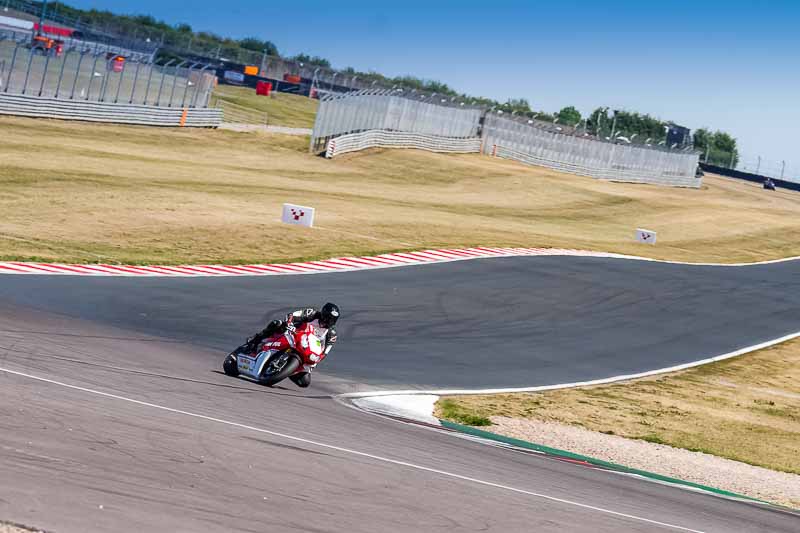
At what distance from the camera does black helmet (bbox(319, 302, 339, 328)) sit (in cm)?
1389

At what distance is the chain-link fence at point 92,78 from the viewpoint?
45844mm

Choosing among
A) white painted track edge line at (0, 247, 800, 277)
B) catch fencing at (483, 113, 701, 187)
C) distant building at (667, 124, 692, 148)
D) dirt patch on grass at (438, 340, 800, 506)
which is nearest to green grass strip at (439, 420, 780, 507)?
dirt patch on grass at (438, 340, 800, 506)

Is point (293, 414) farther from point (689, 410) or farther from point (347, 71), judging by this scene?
point (347, 71)

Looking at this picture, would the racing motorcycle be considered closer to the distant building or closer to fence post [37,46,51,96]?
fence post [37,46,51,96]

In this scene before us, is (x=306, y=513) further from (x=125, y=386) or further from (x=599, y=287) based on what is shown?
(x=599, y=287)

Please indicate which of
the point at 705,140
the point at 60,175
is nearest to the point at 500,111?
the point at 60,175

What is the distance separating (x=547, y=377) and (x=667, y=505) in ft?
28.8

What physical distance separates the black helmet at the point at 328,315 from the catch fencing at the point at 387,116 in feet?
142

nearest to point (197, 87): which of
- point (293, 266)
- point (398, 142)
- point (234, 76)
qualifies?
point (398, 142)

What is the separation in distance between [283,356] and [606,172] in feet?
251

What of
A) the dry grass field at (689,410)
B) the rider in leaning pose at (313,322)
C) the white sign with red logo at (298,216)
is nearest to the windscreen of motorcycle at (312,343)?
the rider in leaning pose at (313,322)

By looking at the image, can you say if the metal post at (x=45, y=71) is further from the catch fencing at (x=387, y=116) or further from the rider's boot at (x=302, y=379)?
the rider's boot at (x=302, y=379)

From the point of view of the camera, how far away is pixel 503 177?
65.7 metres

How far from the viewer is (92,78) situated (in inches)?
1973
